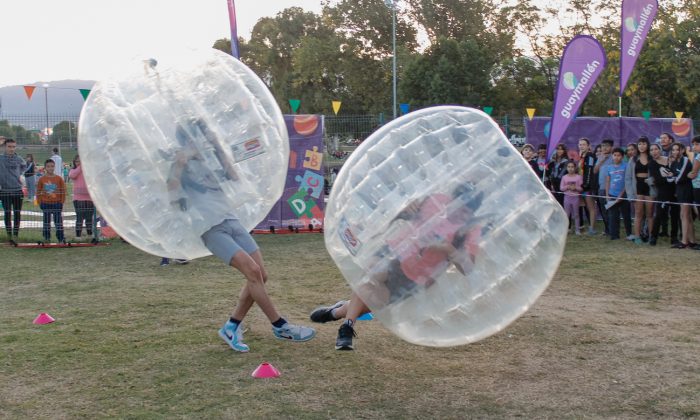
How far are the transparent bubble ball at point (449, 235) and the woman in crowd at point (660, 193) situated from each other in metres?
7.92

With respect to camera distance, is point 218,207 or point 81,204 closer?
point 218,207

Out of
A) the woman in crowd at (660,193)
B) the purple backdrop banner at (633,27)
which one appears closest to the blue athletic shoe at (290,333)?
→ the woman in crowd at (660,193)

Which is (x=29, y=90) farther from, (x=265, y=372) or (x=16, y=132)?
(x=265, y=372)

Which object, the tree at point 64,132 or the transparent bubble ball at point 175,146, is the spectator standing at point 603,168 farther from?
the tree at point 64,132

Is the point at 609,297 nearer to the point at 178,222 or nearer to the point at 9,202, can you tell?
the point at 178,222

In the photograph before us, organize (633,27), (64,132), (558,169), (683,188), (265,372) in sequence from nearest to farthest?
(265,372) → (683,188) → (558,169) → (633,27) → (64,132)

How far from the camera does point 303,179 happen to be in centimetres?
1395

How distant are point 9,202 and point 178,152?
8953mm

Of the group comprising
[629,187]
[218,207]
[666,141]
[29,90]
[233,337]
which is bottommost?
[233,337]

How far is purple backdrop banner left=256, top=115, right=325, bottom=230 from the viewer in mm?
13883

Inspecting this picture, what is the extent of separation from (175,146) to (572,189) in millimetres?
9524

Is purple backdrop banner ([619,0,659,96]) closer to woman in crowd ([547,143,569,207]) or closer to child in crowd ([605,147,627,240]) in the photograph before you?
woman in crowd ([547,143,569,207])

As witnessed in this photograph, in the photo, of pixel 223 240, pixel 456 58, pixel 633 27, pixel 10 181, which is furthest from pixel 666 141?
pixel 456 58

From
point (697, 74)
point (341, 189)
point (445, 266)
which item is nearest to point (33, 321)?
point (341, 189)
